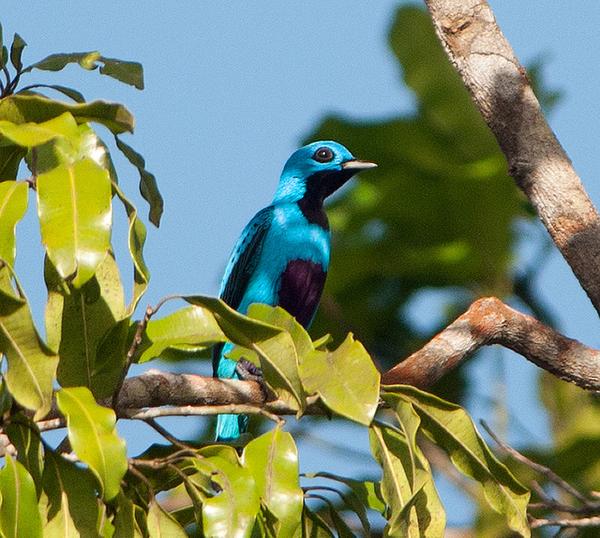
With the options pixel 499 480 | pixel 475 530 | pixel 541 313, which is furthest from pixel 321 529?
pixel 541 313

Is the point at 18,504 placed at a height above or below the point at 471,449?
below

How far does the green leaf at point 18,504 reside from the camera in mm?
2742

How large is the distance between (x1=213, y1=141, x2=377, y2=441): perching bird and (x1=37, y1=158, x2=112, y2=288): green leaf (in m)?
3.39

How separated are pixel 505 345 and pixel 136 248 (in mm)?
1553

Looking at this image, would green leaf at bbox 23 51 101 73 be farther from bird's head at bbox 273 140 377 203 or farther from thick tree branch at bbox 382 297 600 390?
bird's head at bbox 273 140 377 203

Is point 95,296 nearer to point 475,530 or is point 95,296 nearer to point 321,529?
point 321,529

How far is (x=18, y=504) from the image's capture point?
2.75 m

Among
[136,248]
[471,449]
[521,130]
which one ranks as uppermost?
[521,130]

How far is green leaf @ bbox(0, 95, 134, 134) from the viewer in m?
2.87

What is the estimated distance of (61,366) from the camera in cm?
326

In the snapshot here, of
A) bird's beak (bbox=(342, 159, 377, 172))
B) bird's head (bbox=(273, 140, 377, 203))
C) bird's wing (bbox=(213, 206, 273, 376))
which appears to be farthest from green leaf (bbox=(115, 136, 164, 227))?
bird's beak (bbox=(342, 159, 377, 172))

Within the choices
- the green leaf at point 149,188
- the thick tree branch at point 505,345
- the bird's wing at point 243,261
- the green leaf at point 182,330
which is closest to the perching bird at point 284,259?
the bird's wing at point 243,261

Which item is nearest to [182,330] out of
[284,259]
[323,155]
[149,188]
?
[149,188]

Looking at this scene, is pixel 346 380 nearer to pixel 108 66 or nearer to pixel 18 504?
pixel 18 504
